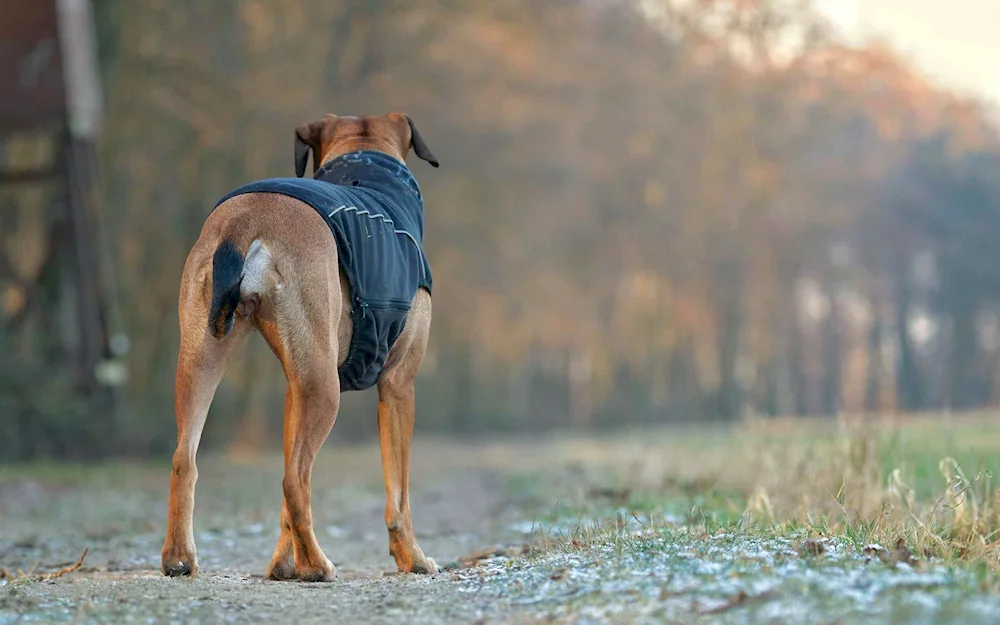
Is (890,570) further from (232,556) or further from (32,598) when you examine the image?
(232,556)

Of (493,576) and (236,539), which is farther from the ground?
(493,576)

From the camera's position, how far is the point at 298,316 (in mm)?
6473

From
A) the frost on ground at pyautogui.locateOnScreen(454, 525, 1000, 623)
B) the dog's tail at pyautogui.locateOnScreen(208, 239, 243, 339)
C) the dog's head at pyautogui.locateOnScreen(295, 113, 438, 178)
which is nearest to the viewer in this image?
the frost on ground at pyautogui.locateOnScreen(454, 525, 1000, 623)

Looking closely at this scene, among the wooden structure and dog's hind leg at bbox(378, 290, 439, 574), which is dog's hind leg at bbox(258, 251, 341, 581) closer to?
dog's hind leg at bbox(378, 290, 439, 574)

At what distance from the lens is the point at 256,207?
660 cm

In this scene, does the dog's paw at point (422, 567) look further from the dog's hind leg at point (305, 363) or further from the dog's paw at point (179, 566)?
the dog's paw at point (179, 566)

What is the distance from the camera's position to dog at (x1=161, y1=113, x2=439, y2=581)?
6426 millimetres

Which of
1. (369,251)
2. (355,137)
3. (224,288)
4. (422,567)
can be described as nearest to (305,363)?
(224,288)

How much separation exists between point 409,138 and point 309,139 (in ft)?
1.94

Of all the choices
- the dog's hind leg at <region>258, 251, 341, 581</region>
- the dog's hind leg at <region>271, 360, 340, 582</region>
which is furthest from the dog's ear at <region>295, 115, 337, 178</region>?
the dog's hind leg at <region>271, 360, 340, 582</region>

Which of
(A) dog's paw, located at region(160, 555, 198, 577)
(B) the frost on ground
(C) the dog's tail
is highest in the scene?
(C) the dog's tail

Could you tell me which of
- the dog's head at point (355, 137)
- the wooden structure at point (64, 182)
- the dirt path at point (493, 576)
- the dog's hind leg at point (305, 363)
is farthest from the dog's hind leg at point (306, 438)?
the wooden structure at point (64, 182)

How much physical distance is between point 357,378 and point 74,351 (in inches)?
538

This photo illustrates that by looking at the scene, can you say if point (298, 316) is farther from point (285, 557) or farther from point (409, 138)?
point (409, 138)
